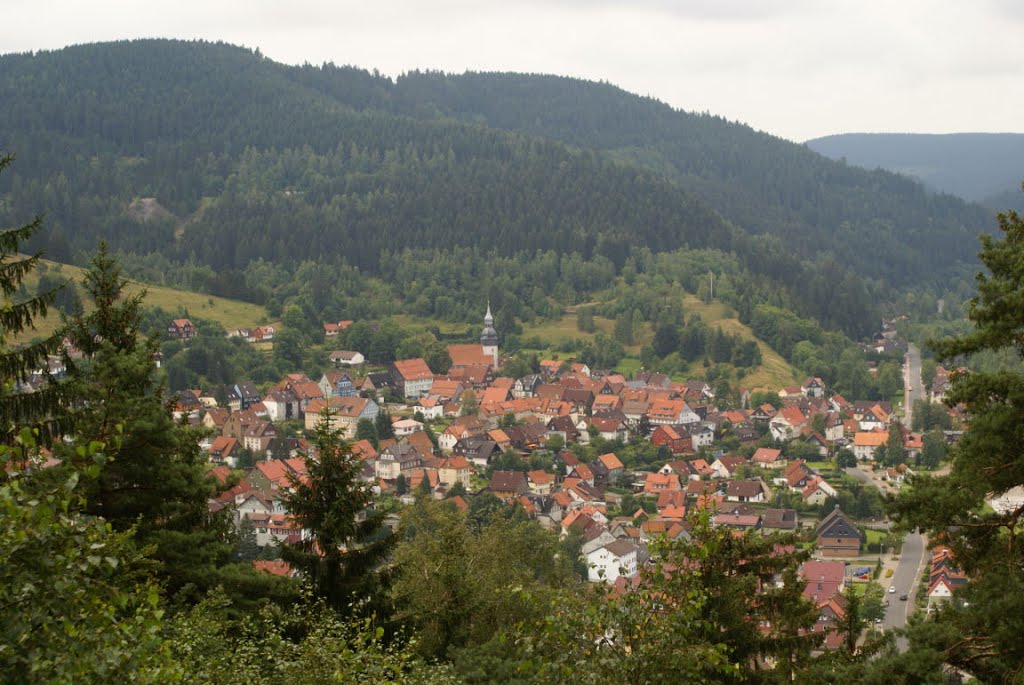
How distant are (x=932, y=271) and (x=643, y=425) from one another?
11379cm

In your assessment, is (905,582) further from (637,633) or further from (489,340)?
(489,340)

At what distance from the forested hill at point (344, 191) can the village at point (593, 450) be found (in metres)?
30.6

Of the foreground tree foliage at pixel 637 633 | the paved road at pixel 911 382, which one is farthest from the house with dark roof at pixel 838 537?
the foreground tree foliage at pixel 637 633

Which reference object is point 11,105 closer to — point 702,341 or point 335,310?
point 335,310

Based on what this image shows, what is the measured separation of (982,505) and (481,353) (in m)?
79.4

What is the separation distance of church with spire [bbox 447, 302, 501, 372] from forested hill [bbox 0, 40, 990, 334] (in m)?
26.3

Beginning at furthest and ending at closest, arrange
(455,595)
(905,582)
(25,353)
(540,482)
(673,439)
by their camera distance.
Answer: (673,439)
(540,482)
(905,582)
(455,595)
(25,353)

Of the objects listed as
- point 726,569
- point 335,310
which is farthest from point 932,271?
point 726,569

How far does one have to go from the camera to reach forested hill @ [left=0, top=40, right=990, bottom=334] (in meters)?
118

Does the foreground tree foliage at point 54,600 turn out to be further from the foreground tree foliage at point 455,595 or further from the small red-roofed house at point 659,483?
the small red-roofed house at point 659,483

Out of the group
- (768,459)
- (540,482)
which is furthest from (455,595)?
(768,459)

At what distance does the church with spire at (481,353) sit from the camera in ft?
286

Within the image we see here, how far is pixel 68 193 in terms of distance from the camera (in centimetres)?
12519

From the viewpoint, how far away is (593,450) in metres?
62.3
